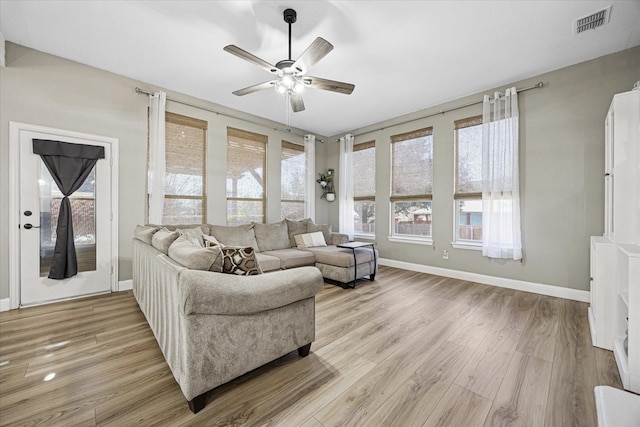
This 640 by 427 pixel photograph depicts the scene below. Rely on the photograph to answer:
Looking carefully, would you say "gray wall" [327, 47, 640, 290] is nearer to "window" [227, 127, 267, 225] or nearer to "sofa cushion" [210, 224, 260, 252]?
"sofa cushion" [210, 224, 260, 252]

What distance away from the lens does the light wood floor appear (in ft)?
4.78

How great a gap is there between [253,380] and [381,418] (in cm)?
85

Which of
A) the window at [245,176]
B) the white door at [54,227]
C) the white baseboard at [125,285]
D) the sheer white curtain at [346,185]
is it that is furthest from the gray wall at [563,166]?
the white door at [54,227]

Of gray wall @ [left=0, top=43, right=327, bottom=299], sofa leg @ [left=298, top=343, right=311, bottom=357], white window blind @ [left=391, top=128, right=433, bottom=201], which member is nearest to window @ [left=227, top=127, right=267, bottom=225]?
gray wall @ [left=0, top=43, right=327, bottom=299]

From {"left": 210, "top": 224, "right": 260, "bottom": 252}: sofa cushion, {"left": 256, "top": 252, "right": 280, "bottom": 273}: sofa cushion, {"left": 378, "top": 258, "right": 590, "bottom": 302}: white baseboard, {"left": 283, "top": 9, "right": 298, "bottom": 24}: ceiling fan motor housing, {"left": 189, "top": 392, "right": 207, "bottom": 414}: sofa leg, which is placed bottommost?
{"left": 189, "top": 392, "right": 207, "bottom": 414}: sofa leg

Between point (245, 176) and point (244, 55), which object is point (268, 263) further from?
point (244, 55)

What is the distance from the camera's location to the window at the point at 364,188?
5602 mm

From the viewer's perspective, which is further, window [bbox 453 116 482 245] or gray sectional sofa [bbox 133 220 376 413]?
window [bbox 453 116 482 245]

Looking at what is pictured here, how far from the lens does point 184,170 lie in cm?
419

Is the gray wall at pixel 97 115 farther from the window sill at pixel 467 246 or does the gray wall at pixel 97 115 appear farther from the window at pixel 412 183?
the window sill at pixel 467 246

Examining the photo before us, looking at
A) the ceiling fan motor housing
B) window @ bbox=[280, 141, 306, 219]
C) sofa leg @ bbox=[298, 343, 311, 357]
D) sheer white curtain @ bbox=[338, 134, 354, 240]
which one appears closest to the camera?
sofa leg @ bbox=[298, 343, 311, 357]

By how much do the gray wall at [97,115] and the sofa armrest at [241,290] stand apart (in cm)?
306

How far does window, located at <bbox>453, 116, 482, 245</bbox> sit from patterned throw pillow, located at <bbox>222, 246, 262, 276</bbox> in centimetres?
374

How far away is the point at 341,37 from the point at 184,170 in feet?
10.1
